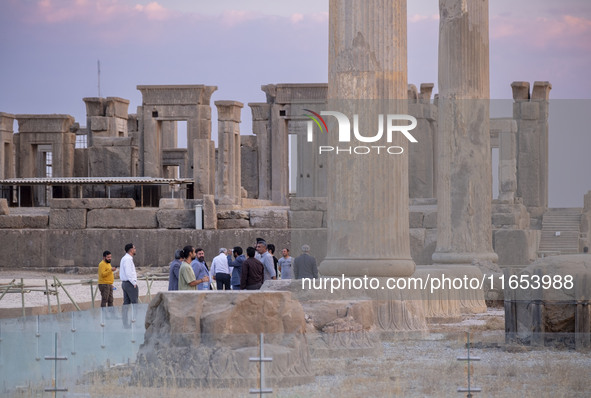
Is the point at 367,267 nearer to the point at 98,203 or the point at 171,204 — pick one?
the point at 98,203

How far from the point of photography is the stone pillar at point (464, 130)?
1705cm

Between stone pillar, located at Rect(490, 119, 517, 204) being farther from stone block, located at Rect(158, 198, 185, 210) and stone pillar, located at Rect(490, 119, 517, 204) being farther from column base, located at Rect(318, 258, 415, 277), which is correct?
column base, located at Rect(318, 258, 415, 277)

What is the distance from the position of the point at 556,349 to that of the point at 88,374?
424cm

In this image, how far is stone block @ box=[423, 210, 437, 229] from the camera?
25.6 metres

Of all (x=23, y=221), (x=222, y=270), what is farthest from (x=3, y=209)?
(x=222, y=270)

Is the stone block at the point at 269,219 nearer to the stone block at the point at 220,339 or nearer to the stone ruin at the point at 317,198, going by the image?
the stone ruin at the point at 317,198

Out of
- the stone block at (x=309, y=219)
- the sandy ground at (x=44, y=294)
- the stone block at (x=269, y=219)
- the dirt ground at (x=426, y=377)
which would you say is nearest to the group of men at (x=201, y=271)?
the sandy ground at (x=44, y=294)

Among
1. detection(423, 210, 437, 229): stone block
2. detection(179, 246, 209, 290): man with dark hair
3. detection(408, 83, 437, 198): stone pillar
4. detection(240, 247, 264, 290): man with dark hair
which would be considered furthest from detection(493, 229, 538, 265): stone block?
detection(179, 246, 209, 290): man with dark hair

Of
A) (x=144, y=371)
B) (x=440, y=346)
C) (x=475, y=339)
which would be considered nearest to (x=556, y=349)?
(x=475, y=339)

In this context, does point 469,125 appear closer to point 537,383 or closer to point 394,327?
point 394,327

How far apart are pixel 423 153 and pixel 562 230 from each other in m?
6.96

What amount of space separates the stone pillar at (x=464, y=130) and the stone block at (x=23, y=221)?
1605cm

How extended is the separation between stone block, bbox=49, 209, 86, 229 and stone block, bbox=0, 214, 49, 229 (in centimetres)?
Answer: 28

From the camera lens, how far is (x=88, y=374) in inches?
344
